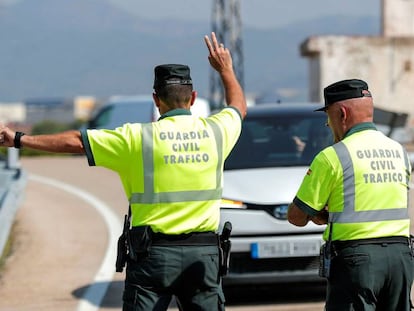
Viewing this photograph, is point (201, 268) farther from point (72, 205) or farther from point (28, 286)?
point (72, 205)

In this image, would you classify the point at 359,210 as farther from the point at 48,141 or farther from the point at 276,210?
the point at 276,210

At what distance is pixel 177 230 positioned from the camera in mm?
5383

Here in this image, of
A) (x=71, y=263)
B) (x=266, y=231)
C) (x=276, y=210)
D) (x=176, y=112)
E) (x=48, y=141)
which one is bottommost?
(x=71, y=263)

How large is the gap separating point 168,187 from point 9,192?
8541 mm

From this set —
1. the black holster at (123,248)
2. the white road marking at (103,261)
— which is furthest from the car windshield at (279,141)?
the black holster at (123,248)

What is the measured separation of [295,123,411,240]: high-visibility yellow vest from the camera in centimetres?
527

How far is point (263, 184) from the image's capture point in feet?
30.1

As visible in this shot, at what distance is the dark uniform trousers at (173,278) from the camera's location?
Result: 535cm

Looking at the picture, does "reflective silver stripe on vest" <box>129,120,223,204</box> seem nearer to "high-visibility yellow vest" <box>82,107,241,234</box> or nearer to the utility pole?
"high-visibility yellow vest" <box>82,107,241,234</box>

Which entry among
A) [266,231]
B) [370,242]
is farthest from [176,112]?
[266,231]

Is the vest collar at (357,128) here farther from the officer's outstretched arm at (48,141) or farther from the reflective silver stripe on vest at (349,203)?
the officer's outstretched arm at (48,141)

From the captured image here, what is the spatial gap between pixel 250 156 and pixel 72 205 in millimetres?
8751

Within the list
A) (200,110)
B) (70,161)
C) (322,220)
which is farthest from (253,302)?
(70,161)

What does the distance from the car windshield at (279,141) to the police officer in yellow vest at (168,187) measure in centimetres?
431
